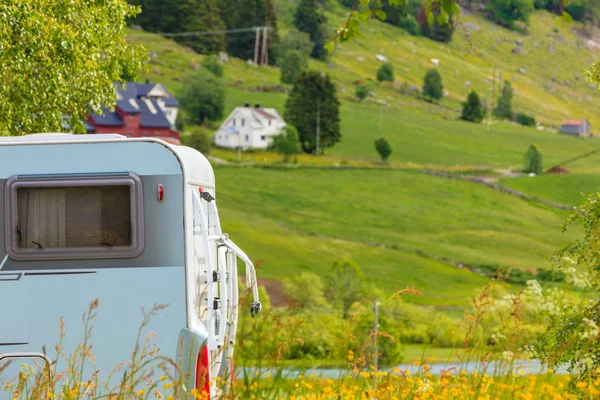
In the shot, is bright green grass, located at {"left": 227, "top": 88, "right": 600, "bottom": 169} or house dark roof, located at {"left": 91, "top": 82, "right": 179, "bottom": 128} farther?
bright green grass, located at {"left": 227, "top": 88, "right": 600, "bottom": 169}

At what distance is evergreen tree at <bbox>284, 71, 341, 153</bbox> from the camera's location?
126m

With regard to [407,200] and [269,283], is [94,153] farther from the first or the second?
[407,200]

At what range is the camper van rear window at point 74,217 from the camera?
8.06 metres

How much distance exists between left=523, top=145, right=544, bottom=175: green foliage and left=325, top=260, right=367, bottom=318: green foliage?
276ft

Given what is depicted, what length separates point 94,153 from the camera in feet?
26.9

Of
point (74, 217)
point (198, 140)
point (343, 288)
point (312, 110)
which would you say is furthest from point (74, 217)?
point (312, 110)

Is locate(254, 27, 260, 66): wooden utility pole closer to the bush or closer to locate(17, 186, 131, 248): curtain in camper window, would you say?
the bush

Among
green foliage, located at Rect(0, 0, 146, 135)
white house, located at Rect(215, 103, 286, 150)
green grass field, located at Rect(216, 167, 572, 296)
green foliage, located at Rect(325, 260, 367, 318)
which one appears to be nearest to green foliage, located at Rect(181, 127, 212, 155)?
white house, located at Rect(215, 103, 286, 150)

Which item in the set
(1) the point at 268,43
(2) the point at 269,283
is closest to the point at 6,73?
(2) the point at 269,283

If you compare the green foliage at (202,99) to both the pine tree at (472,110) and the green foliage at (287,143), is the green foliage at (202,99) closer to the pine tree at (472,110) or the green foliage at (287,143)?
the green foliage at (287,143)

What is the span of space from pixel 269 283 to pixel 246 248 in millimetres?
7197

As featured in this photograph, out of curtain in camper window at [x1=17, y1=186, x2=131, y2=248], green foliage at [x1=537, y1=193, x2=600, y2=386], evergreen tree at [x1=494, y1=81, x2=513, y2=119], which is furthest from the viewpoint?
evergreen tree at [x1=494, y1=81, x2=513, y2=119]

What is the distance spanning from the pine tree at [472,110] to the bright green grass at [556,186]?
39.6m

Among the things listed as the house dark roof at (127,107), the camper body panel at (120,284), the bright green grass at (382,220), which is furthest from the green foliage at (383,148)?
the camper body panel at (120,284)
